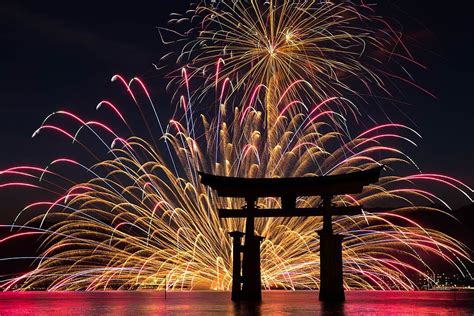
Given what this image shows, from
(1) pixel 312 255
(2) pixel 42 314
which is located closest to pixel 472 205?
(1) pixel 312 255

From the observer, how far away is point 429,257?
433ft

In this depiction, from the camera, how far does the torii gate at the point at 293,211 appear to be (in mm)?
27141

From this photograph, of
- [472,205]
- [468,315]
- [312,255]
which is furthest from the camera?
[472,205]

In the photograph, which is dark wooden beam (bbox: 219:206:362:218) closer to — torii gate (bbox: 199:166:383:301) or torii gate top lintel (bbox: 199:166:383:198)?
torii gate (bbox: 199:166:383:301)

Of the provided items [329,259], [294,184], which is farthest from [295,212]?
[329,259]

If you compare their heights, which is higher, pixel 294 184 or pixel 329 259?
pixel 294 184

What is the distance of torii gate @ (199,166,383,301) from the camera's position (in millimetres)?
27141

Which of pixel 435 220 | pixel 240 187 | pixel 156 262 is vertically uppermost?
pixel 435 220

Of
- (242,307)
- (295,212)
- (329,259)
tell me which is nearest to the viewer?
(242,307)

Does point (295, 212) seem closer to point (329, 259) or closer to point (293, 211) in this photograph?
point (293, 211)

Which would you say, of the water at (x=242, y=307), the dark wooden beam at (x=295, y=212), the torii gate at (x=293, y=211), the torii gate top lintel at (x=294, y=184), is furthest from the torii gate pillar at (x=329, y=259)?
the water at (x=242, y=307)

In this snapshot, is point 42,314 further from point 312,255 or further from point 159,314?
point 312,255

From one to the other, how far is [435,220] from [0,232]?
305ft

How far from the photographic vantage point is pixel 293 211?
2827 centimetres
